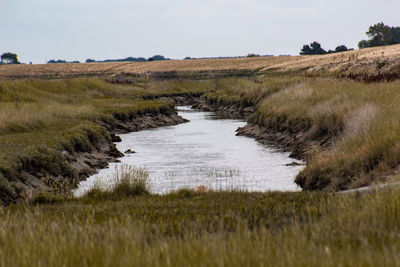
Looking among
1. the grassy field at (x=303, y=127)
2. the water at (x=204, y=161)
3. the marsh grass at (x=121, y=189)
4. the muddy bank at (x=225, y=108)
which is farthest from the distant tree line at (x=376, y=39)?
the marsh grass at (x=121, y=189)

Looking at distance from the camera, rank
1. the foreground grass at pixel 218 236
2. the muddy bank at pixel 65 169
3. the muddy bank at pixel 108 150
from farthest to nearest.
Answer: the muddy bank at pixel 108 150 → the muddy bank at pixel 65 169 → the foreground grass at pixel 218 236

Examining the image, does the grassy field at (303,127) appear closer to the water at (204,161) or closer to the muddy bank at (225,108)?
the water at (204,161)

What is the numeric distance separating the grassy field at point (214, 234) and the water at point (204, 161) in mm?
3530

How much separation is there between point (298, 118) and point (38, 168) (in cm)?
1557

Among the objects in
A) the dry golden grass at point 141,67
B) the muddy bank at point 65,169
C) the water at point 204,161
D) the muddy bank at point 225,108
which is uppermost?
the dry golden grass at point 141,67

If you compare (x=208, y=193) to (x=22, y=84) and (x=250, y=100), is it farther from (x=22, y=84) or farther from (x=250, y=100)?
(x=250, y=100)

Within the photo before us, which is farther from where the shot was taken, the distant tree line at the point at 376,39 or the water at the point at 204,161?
the distant tree line at the point at 376,39

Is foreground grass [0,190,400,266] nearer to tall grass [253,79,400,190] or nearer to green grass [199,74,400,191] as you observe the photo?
green grass [199,74,400,191]

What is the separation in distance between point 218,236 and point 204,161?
18.6m

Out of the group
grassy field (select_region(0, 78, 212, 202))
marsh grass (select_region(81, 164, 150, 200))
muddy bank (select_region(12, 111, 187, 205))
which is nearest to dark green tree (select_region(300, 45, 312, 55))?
grassy field (select_region(0, 78, 212, 202))

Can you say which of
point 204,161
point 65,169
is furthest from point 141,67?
point 65,169

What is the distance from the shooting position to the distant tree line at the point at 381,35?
142 meters

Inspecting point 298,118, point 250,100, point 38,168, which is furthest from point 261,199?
point 250,100

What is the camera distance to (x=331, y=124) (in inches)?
990
